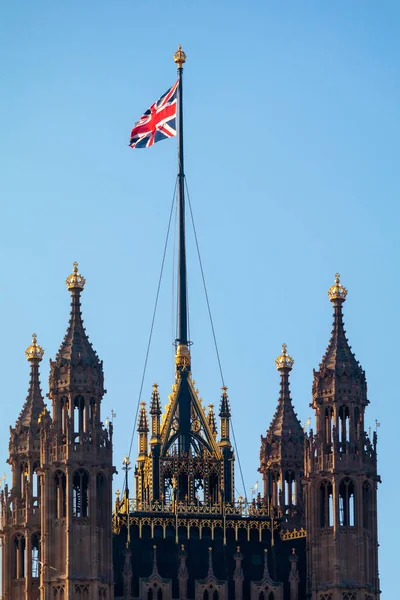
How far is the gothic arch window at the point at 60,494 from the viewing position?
178 m

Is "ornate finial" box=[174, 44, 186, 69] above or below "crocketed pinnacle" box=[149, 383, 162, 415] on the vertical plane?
above

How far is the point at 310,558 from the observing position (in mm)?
181500

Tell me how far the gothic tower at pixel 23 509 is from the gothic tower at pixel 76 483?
5576mm

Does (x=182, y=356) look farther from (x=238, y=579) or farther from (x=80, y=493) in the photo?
(x=238, y=579)

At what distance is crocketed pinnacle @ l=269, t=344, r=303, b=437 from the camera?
635ft

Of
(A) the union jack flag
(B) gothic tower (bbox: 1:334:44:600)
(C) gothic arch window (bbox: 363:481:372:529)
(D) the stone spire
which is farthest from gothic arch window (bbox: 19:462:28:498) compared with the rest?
(C) gothic arch window (bbox: 363:481:372:529)

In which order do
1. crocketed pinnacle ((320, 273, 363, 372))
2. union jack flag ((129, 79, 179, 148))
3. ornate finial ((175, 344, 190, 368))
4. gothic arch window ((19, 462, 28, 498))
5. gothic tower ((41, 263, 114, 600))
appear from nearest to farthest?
1. gothic tower ((41, 263, 114, 600))
2. crocketed pinnacle ((320, 273, 363, 372))
3. ornate finial ((175, 344, 190, 368))
4. gothic arch window ((19, 462, 28, 498))
5. union jack flag ((129, 79, 179, 148))

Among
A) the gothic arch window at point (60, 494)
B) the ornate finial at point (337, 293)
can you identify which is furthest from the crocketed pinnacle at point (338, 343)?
the gothic arch window at point (60, 494)

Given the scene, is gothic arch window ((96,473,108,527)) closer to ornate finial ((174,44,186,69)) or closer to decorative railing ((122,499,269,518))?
decorative railing ((122,499,269,518))

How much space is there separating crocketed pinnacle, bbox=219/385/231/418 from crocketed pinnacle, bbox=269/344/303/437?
5.97 metres

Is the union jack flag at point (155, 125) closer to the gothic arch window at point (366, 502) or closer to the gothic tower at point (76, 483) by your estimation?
the gothic tower at point (76, 483)

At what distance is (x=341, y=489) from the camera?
181125 mm

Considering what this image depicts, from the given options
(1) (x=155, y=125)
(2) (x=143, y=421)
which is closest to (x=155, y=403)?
(2) (x=143, y=421)

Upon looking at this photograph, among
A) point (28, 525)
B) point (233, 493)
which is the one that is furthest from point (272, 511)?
point (28, 525)
